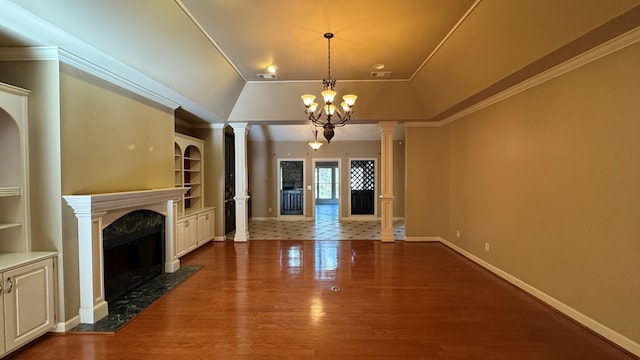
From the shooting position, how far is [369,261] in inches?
205

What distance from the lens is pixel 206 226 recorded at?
6.43 metres

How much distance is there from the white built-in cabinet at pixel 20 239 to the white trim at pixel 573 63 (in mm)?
5294

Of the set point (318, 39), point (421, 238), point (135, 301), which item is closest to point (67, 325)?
point (135, 301)

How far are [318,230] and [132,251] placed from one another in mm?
4984

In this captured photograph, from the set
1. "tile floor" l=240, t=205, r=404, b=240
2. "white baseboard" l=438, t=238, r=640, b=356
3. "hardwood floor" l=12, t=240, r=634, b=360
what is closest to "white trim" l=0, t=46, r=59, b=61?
"hardwood floor" l=12, t=240, r=634, b=360

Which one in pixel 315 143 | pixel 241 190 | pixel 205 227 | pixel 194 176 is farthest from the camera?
pixel 315 143

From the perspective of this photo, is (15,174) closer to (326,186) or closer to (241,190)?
(241,190)

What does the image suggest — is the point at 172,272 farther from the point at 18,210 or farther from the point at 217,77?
the point at 217,77

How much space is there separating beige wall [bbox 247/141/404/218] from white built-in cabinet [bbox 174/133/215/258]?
3.43 m

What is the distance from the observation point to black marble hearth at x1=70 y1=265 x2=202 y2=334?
293 centimetres

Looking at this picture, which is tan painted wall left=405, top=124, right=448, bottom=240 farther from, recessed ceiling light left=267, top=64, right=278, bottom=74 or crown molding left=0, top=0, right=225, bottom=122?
crown molding left=0, top=0, right=225, bottom=122

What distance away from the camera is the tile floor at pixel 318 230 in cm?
727

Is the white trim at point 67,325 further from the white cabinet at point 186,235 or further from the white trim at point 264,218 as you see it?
the white trim at point 264,218

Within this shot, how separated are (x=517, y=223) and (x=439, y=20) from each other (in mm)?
2821
